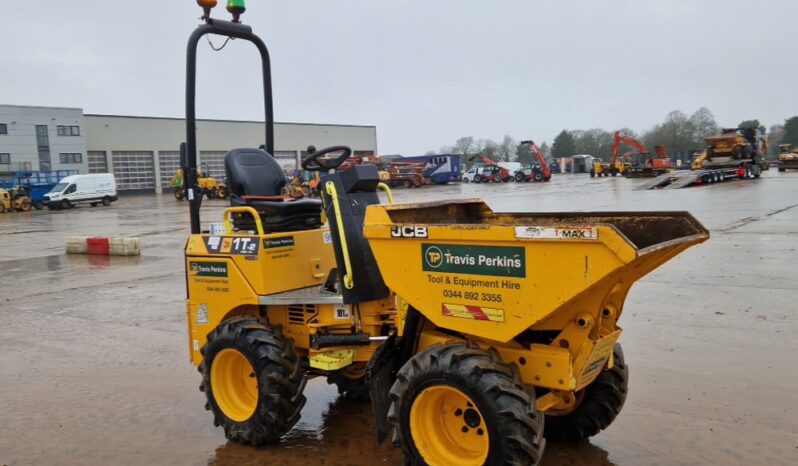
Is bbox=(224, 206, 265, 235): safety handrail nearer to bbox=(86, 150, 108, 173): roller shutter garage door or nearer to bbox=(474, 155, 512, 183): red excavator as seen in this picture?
bbox=(474, 155, 512, 183): red excavator

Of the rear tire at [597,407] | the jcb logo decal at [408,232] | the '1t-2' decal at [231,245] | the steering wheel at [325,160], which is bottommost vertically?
the rear tire at [597,407]

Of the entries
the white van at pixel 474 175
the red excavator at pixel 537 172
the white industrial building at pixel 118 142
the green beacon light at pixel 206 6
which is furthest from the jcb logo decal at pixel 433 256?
the white industrial building at pixel 118 142

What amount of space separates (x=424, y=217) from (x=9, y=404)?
386cm

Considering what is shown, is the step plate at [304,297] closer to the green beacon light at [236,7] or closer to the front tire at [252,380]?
the front tire at [252,380]

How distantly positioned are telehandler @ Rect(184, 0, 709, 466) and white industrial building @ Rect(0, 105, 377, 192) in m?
51.2

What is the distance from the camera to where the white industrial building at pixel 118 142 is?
55.6 meters

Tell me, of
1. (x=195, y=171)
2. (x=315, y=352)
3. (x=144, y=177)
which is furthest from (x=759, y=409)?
(x=144, y=177)

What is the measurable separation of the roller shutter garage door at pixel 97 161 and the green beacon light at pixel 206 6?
61377 mm

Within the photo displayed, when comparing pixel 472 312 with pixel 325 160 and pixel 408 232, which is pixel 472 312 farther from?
pixel 325 160

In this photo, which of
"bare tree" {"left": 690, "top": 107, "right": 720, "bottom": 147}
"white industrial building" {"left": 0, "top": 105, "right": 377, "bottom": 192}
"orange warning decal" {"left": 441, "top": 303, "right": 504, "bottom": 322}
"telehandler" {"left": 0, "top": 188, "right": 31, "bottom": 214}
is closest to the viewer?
"orange warning decal" {"left": 441, "top": 303, "right": 504, "bottom": 322}

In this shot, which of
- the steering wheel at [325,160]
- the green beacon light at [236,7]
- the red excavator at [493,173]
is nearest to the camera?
the steering wheel at [325,160]

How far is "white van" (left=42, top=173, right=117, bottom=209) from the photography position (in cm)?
3766

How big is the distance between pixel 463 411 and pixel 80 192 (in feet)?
133

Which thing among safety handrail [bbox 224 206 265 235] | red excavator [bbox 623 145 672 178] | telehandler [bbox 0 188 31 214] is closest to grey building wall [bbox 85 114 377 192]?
telehandler [bbox 0 188 31 214]
